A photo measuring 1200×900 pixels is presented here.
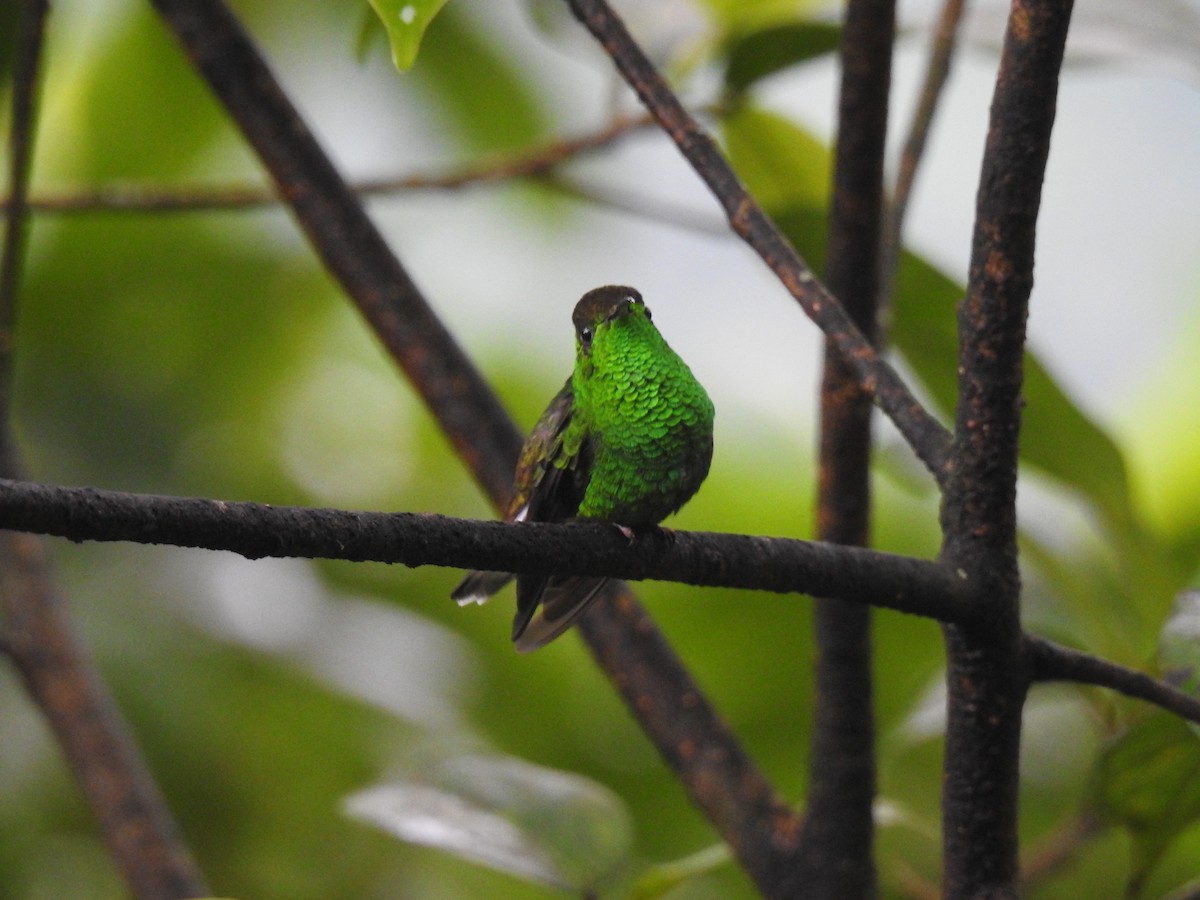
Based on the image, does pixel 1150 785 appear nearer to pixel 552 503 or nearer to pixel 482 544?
pixel 552 503

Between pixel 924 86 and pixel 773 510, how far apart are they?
0.88 meters

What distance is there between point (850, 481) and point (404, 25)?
453 mm

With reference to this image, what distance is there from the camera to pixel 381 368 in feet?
7.07

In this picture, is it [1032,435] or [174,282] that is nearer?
[1032,435]

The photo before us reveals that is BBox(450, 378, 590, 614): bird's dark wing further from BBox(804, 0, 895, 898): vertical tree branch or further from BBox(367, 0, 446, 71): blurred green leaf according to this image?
BBox(367, 0, 446, 71): blurred green leaf

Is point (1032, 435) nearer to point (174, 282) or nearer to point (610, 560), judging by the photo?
point (610, 560)

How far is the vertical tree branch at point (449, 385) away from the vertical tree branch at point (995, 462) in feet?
0.87

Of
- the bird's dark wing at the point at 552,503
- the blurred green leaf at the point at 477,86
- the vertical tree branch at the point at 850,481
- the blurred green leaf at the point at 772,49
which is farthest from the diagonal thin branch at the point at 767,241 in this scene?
the blurred green leaf at the point at 477,86

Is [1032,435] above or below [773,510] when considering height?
above

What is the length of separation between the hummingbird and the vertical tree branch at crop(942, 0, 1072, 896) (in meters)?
0.29

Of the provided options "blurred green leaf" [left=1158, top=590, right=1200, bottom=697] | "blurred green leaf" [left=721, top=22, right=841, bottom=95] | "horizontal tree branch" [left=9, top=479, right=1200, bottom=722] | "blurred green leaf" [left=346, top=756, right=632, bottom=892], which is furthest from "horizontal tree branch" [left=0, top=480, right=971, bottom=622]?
"blurred green leaf" [left=721, top=22, right=841, bottom=95]

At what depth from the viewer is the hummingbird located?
91 centimetres

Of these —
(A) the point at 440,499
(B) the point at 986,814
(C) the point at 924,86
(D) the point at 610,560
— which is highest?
(C) the point at 924,86

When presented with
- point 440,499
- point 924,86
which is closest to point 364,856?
point 440,499
